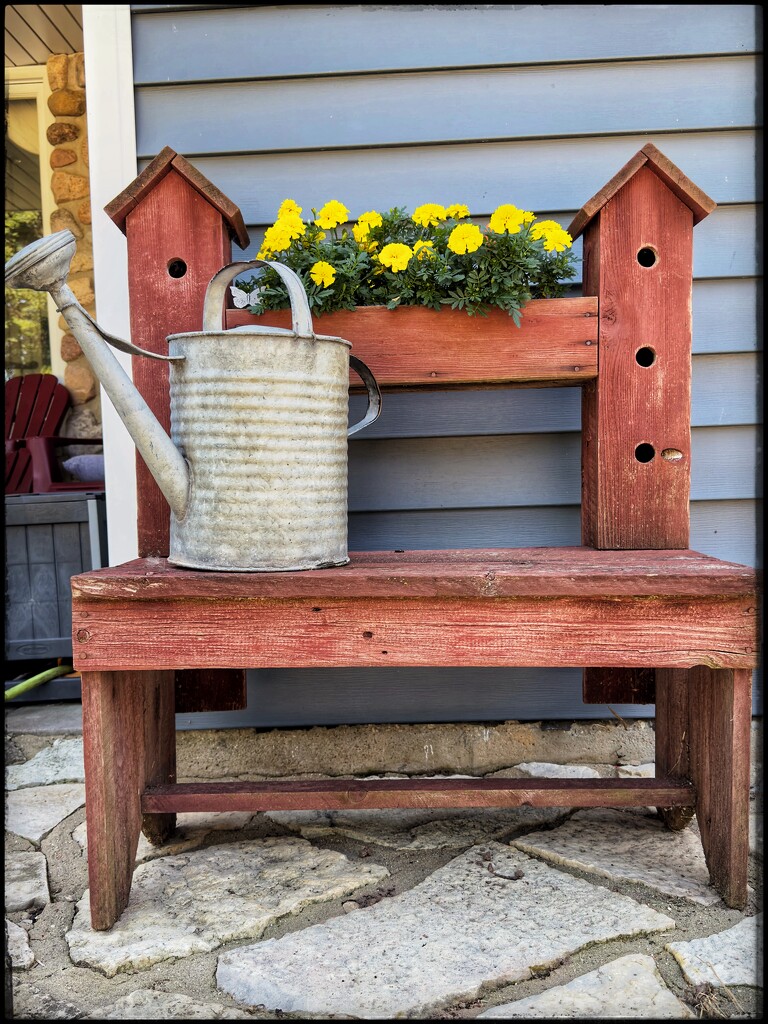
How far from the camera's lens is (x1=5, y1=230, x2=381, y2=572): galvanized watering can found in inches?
51.1

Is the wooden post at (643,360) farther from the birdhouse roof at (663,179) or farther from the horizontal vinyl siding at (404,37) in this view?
the horizontal vinyl siding at (404,37)

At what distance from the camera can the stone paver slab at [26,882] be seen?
4.58 ft

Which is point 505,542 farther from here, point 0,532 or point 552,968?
point 0,532

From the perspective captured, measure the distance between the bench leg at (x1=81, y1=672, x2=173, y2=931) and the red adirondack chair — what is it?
5.55 ft

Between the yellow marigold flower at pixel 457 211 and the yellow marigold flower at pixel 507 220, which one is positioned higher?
the yellow marigold flower at pixel 457 211

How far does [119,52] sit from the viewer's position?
1.87 m

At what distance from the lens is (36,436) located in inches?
129

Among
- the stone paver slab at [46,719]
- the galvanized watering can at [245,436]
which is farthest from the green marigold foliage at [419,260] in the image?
the stone paver slab at [46,719]

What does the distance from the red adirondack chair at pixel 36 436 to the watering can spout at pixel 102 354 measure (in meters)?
1.73

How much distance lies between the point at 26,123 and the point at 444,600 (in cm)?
366

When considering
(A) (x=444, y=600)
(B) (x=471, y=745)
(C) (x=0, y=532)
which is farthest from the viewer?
(B) (x=471, y=745)

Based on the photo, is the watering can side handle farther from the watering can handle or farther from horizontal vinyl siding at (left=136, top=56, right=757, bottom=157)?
horizontal vinyl siding at (left=136, top=56, right=757, bottom=157)

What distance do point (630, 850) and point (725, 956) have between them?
35cm

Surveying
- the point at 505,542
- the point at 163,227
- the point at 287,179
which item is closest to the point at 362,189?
the point at 287,179
